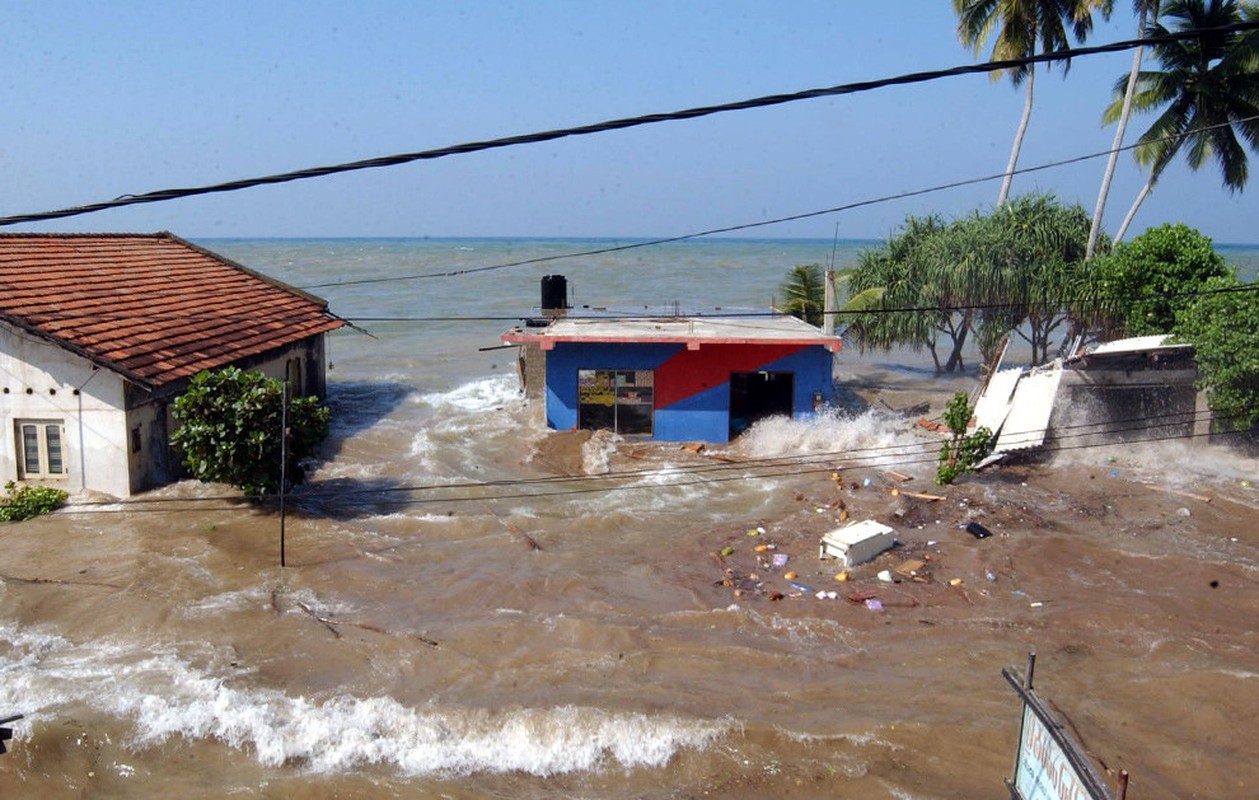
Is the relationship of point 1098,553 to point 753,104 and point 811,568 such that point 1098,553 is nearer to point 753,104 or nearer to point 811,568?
point 811,568

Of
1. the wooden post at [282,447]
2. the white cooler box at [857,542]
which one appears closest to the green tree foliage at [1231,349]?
the white cooler box at [857,542]

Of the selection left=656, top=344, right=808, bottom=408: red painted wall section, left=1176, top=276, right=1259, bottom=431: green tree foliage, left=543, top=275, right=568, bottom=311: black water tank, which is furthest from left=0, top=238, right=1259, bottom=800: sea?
left=543, top=275, right=568, bottom=311: black water tank

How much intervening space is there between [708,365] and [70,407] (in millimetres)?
12535

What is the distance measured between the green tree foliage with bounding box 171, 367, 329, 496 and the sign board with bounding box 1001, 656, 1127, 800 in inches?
489

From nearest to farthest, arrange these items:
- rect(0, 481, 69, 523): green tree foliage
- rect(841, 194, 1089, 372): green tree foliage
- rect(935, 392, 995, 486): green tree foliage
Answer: rect(0, 481, 69, 523): green tree foliage, rect(935, 392, 995, 486): green tree foliage, rect(841, 194, 1089, 372): green tree foliage

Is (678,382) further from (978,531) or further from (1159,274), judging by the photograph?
(1159,274)

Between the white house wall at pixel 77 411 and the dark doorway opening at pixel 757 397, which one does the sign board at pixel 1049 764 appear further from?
the dark doorway opening at pixel 757 397

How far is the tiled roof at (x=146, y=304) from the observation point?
15.9 meters

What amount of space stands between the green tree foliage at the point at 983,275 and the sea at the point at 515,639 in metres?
7.94

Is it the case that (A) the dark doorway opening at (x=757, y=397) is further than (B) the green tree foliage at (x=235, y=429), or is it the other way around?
(A) the dark doorway opening at (x=757, y=397)

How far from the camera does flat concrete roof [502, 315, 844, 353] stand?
68.4 feet

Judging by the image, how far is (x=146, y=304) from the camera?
1906 centimetres

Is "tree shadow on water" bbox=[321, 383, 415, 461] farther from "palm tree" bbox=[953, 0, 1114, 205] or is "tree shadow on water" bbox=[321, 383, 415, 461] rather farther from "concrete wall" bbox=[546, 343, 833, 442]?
"palm tree" bbox=[953, 0, 1114, 205]

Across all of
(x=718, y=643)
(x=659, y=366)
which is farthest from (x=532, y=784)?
(x=659, y=366)
